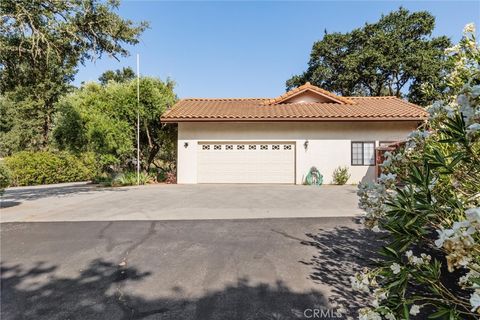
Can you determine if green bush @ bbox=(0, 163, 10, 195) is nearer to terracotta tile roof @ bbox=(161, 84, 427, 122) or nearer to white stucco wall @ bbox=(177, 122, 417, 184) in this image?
terracotta tile roof @ bbox=(161, 84, 427, 122)

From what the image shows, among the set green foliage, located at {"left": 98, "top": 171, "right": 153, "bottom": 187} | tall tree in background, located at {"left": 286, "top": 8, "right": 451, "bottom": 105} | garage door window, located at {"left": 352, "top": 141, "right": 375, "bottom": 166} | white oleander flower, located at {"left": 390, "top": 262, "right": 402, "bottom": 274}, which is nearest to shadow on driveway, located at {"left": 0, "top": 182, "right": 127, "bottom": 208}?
green foliage, located at {"left": 98, "top": 171, "right": 153, "bottom": 187}

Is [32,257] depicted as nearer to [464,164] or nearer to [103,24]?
[464,164]

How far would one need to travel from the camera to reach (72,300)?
3074 mm

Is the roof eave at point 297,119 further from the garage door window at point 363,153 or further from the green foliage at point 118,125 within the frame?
the green foliage at point 118,125

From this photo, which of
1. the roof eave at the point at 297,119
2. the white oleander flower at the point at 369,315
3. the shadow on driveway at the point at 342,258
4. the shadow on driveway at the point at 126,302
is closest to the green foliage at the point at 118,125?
the roof eave at the point at 297,119

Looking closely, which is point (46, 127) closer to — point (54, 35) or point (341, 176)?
point (54, 35)

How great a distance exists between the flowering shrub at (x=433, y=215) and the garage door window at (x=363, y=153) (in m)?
12.3

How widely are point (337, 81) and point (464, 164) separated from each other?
27439 mm

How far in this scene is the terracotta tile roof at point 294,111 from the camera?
1352 centimetres

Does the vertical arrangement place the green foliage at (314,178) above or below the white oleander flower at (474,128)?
below

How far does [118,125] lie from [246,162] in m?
6.94

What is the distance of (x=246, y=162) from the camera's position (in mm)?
14227

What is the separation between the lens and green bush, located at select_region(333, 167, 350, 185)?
13.7 metres

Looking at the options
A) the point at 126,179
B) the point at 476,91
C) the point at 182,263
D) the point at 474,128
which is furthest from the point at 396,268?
the point at 126,179
